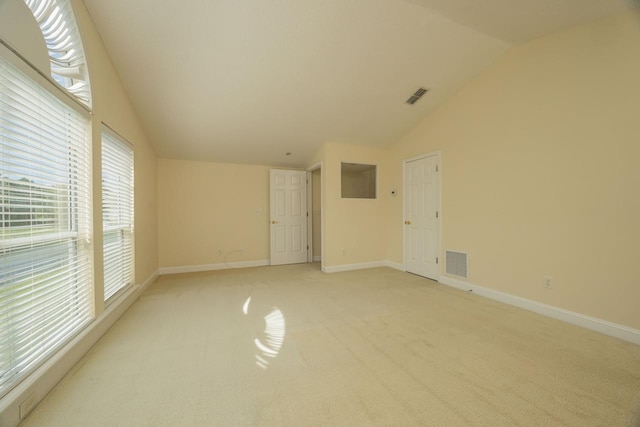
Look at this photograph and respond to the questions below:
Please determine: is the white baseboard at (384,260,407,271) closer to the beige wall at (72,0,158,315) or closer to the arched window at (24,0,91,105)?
the beige wall at (72,0,158,315)

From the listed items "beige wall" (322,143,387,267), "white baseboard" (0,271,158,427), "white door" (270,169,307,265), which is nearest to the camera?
"white baseboard" (0,271,158,427)

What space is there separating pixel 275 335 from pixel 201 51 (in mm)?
2984

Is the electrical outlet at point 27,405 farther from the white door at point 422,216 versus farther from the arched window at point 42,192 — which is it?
the white door at point 422,216

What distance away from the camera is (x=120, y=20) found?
208 centimetres

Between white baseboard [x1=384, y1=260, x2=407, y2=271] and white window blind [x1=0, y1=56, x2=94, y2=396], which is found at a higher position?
white window blind [x1=0, y1=56, x2=94, y2=396]

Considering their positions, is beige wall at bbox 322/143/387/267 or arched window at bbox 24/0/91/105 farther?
beige wall at bbox 322/143/387/267

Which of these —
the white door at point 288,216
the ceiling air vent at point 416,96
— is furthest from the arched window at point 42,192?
the ceiling air vent at point 416,96

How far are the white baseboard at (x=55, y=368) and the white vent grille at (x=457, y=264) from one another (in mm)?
4249

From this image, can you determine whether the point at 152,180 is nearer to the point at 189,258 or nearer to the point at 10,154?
the point at 189,258

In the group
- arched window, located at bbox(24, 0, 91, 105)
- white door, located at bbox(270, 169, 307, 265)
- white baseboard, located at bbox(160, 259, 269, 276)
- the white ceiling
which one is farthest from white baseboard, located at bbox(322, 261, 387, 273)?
arched window, located at bbox(24, 0, 91, 105)

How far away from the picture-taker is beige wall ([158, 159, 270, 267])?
4.43 meters

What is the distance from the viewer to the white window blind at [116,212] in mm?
2354

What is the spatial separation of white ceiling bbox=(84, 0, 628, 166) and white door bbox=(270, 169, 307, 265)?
4.45 feet

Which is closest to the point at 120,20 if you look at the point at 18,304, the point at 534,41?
the point at 18,304
